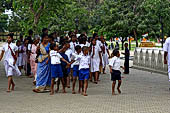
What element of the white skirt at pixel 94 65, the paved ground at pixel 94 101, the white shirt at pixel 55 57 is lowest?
the paved ground at pixel 94 101

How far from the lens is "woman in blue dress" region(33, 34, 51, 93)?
13.3 m

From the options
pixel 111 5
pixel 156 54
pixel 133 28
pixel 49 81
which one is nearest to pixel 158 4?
pixel 133 28

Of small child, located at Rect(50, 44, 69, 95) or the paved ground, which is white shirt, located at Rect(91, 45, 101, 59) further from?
small child, located at Rect(50, 44, 69, 95)

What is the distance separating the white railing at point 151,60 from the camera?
67.6 feet

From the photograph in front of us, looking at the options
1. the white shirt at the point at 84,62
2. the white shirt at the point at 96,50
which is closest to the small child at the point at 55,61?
the white shirt at the point at 84,62

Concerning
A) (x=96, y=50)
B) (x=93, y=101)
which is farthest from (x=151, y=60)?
(x=93, y=101)

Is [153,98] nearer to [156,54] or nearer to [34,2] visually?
[156,54]

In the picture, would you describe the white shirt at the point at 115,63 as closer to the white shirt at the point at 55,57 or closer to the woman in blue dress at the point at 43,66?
the white shirt at the point at 55,57

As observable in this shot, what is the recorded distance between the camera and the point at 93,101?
11289 mm

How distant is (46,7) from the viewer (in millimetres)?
26438

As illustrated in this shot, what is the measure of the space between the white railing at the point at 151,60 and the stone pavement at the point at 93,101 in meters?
5.50

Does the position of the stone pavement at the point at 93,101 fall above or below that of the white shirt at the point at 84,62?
below

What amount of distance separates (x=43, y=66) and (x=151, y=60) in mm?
9889

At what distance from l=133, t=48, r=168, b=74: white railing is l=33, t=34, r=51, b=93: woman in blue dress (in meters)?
8.04
